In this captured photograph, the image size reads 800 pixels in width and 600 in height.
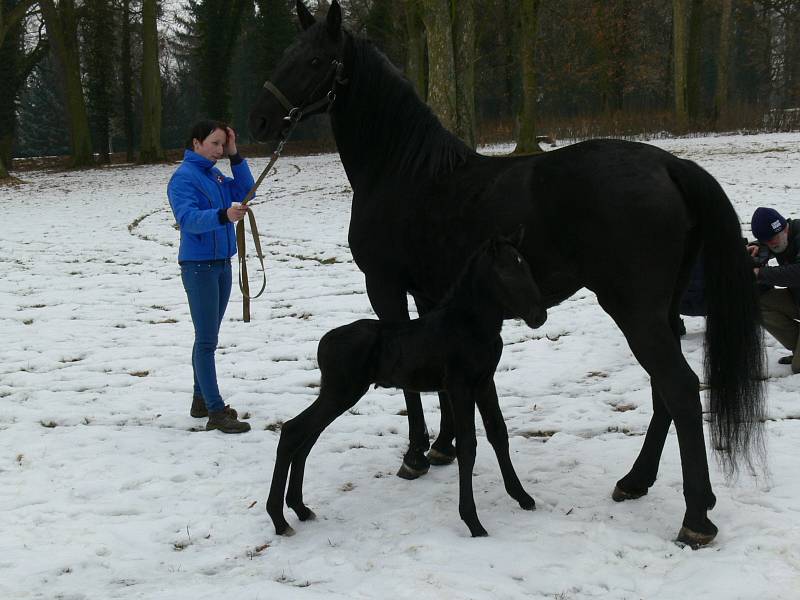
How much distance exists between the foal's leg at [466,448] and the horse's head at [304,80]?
1.85 m

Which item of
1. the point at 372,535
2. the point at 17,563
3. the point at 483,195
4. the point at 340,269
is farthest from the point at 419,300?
the point at 340,269

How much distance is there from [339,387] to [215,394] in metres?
1.87

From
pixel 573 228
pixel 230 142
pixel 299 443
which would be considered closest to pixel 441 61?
pixel 230 142

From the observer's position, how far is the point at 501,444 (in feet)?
12.6

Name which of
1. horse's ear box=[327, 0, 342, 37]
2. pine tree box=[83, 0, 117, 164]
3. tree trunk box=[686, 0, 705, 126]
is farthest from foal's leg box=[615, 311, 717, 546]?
pine tree box=[83, 0, 117, 164]

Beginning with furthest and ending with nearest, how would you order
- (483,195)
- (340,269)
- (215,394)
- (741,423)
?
(340,269)
(215,394)
(483,195)
(741,423)

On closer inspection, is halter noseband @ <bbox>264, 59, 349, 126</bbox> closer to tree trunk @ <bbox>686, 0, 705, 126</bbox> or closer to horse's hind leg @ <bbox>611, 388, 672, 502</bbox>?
horse's hind leg @ <bbox>611, 388, 672, 502</bbox>

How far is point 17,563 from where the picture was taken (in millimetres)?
3430

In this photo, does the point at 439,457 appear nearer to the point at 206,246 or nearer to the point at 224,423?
the point at 224,423

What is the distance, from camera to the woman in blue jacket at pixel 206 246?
504 cm

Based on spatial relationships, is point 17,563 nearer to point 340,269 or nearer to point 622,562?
point 622,562

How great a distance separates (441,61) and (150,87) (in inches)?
807

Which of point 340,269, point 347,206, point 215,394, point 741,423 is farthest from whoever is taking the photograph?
point 347,206

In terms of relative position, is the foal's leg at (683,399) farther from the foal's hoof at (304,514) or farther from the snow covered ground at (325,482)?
the foal's hoof at (304,514)
